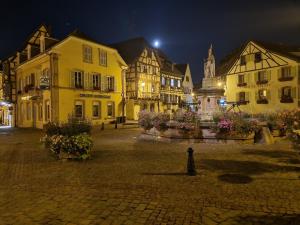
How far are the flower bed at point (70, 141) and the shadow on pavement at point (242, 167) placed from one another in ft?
13.4

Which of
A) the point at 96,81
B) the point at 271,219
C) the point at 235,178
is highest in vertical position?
the point at 96,81

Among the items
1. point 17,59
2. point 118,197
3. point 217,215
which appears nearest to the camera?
point 217,215

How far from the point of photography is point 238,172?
284 inches

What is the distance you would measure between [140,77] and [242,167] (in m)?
28.5

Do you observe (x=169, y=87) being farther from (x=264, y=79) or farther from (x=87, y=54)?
(x=87, y=54)

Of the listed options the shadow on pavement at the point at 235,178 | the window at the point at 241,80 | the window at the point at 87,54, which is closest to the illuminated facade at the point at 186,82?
the window at the point at 241,80

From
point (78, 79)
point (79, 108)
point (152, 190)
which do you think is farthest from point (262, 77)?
point (152, 190)

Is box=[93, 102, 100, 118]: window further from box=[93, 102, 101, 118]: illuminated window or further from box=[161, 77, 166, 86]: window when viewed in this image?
box=[161, 77, 166, 86]: window

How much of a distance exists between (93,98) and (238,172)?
829 inches

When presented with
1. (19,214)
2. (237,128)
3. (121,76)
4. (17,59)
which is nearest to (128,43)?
(121,76)

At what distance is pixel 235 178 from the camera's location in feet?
21.8

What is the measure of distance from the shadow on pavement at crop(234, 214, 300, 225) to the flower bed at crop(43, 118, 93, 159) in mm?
6253

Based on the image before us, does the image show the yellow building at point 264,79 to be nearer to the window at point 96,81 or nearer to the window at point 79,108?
the window at point 96,81

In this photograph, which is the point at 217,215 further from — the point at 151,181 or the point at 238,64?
the point at 238,64
